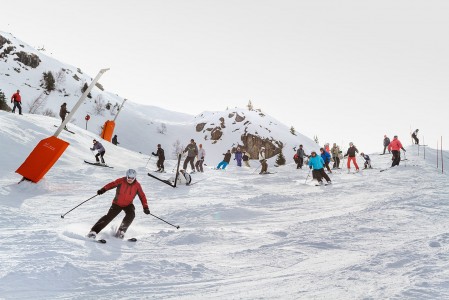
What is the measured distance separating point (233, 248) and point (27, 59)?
202 ft

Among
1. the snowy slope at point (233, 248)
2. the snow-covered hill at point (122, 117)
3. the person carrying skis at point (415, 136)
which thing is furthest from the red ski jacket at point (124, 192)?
the snow-covered hill at point (122, 117)

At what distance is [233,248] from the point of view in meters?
5.83

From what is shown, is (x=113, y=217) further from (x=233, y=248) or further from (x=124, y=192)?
(x=233, y=248)

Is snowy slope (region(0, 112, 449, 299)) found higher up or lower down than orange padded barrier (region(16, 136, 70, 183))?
lower down

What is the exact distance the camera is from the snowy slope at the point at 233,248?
12.9ft

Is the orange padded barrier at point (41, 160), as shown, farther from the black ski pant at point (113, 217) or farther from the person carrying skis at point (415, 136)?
the person carrying skis at point (415, 136)

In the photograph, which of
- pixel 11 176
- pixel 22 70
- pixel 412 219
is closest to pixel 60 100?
pixel 22 70

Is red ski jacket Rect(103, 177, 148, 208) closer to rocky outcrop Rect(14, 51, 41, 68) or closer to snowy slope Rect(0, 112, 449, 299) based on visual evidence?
snowy slope Rect(0, 112, 449, 299)

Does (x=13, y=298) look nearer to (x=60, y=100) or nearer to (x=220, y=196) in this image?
(x=220, y=196)

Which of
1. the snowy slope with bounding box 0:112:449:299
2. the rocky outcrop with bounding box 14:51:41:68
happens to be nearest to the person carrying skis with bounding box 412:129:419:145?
the snowy slope with bounding box 0:112:449:299

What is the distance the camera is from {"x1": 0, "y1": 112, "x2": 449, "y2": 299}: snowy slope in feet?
12.9

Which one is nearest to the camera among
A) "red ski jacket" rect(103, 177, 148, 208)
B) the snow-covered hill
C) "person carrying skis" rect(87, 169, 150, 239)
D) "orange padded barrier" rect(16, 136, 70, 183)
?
"person carrying skis" rect(87, 169, 150, 239)

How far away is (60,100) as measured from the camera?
53.5 meters

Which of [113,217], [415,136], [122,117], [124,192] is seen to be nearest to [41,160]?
[124,192]
